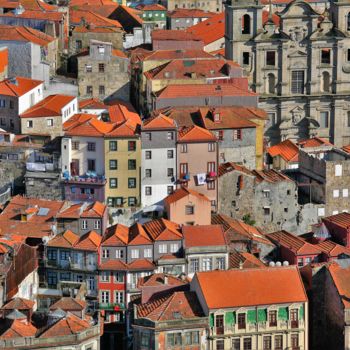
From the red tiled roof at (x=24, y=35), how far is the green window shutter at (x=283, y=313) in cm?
4576

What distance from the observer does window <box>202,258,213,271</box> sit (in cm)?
11825

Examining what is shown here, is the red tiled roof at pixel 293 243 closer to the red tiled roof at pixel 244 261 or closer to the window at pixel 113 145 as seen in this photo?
the red tiled roof at pixel 244 261

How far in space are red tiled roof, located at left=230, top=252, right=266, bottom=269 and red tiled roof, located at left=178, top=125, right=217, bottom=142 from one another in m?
10.4

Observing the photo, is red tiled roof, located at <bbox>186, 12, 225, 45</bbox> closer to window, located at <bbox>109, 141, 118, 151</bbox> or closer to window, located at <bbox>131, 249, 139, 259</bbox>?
window, located at <bbox>109, 141, 118, 151</bbox>

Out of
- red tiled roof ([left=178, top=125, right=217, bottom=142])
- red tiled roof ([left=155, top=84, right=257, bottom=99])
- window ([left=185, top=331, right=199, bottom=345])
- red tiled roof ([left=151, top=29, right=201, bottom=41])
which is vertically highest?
red tiled roof ([left=151, top=29, right=201, bottom=41])

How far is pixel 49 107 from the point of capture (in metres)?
133

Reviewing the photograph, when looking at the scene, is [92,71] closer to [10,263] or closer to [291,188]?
[291,188]

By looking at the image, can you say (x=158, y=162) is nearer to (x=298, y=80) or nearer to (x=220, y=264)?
(x=220, y=264)

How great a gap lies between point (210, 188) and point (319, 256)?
10725 mm

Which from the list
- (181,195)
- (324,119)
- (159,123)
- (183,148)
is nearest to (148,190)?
(181,195)

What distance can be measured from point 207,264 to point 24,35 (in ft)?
123

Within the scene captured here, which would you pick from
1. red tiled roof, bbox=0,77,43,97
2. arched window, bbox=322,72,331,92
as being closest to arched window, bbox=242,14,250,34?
arched window, bbox=322,72,331,92

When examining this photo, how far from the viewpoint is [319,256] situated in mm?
122188

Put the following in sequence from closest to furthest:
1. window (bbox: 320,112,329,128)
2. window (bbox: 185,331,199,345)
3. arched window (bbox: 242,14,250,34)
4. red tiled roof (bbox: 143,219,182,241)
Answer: window (bbox: 185,331,199,345)
red tiled roof (bbox: 143,219,182,241)
arched window (bbox: 242,14,250,34)
window (bbox: 320,112,329,128)
